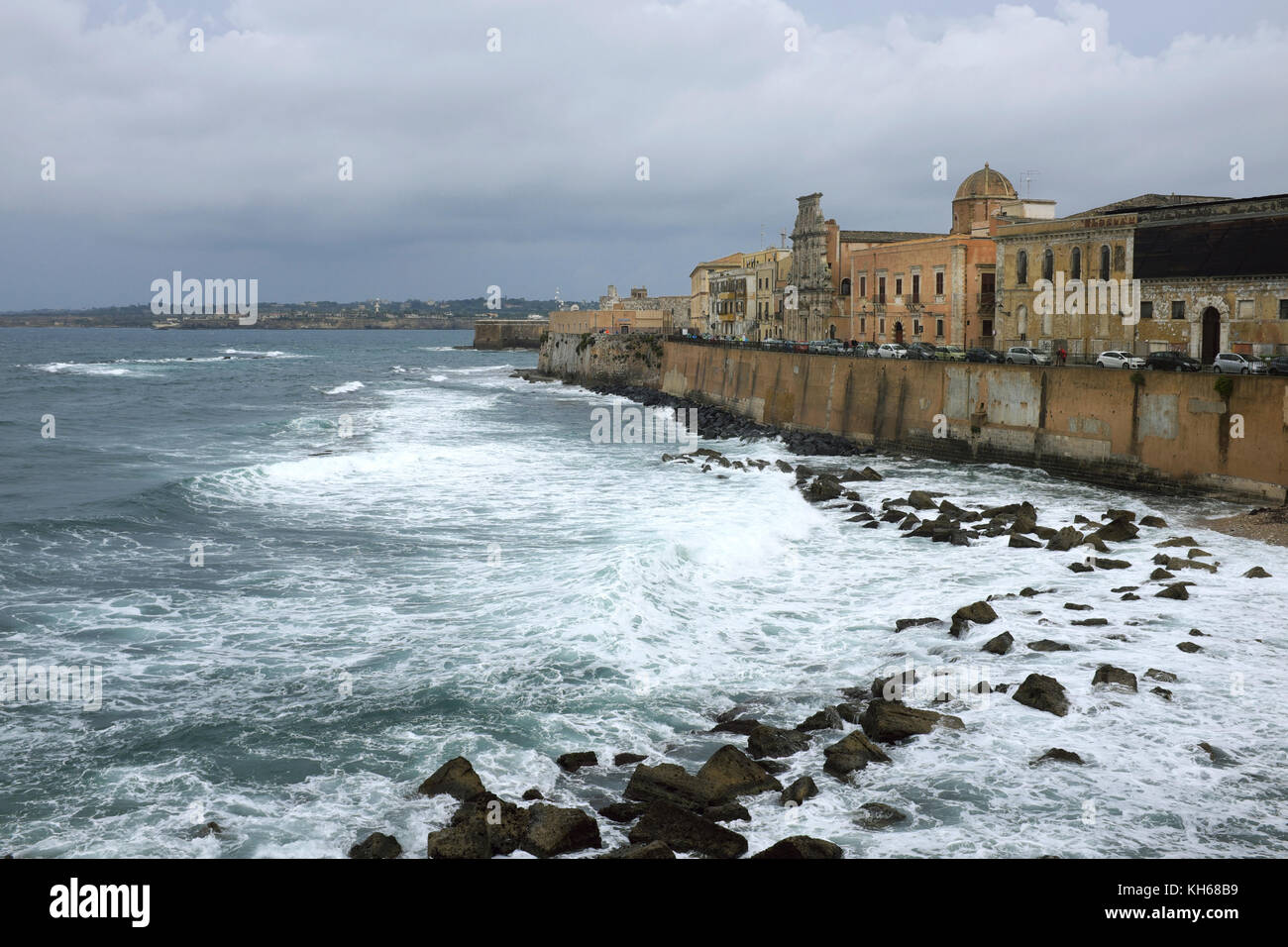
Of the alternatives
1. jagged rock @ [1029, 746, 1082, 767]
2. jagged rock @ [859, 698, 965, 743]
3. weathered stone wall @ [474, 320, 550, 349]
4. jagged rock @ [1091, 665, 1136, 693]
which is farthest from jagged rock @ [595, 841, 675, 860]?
weathered stone wall @ [474, 320, 550, 349]

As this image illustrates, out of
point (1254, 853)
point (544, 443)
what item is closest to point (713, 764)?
point (1254, 853)

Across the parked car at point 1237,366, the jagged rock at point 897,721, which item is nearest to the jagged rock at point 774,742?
the jagged rock at point 897,721

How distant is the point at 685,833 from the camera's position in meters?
10.1

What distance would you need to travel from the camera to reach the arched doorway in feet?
109

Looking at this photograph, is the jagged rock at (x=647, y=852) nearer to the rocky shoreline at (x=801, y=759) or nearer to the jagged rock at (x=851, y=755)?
the rocky shoreline at (x=801, y=759)

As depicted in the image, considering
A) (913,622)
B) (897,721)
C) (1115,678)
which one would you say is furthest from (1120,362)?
(897,721)

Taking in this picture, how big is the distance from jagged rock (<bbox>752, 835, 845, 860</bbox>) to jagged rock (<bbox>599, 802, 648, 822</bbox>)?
61.8 inches

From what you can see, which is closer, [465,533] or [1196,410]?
[465,533]

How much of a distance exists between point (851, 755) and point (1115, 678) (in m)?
4.48

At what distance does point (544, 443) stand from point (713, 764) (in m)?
33.5

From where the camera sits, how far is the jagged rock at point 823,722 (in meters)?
12.9

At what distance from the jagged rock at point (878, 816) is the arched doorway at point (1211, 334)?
92.0 feet

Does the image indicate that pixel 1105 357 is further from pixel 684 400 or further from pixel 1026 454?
pixel 684 400

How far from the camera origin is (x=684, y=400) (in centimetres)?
6078
